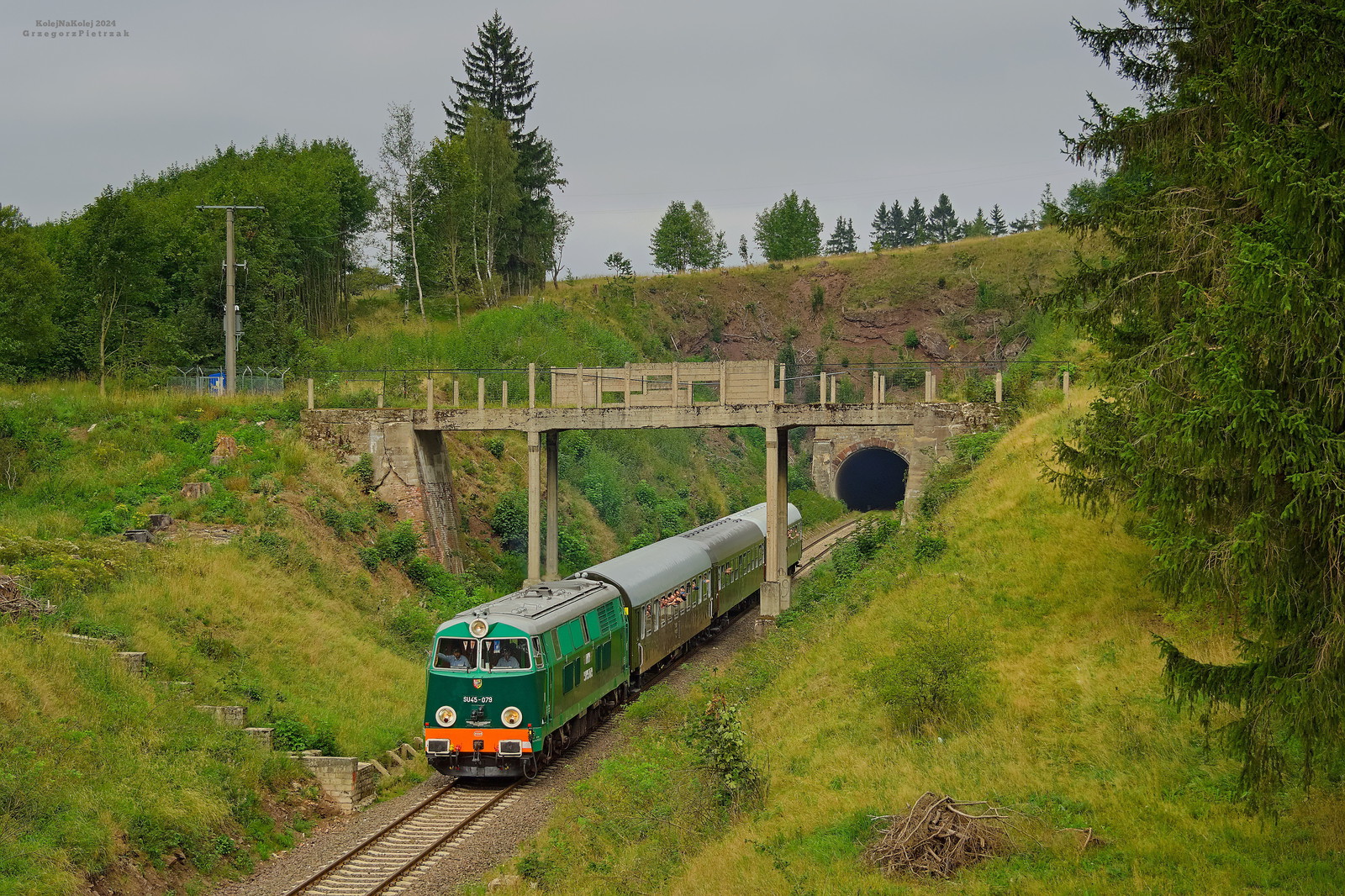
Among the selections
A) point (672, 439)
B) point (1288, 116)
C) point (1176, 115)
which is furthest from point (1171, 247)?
point (672, 439)

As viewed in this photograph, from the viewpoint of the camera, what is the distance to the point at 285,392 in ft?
121

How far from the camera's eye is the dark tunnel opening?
6500cm

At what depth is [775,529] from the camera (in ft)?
99.5

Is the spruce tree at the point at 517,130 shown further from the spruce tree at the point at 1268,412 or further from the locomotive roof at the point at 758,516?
the spruce tree at the point at 1268,412

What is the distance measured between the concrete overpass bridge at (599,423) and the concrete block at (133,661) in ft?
46.7

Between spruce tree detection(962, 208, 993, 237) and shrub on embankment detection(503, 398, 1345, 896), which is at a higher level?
Result: spruce tree detection(962, 208, 993, 237)

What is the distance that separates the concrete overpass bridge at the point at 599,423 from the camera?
29.5 meters

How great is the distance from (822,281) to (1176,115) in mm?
64276

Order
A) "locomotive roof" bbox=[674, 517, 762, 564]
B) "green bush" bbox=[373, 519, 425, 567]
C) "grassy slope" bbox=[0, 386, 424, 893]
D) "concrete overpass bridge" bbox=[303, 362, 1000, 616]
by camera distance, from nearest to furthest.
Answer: "grassy slope" bbox=[0, 386, 424, 893], "concrete overpass bridge" bbox=[303, 362, 1000, 616], "locomotive roof" bbox=[674, 517, 762, 564], "green bush" bbox=[373, 519, 425, 567]

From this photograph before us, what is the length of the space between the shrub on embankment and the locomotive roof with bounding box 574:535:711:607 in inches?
123

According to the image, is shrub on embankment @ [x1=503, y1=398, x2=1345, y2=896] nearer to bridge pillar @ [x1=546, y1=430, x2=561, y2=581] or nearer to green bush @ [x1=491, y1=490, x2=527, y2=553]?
bridge pillar @ [x1=546, y1=430, x2=561, y2=581]

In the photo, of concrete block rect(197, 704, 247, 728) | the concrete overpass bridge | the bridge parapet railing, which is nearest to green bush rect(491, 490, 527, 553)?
the concrete overpass bridge

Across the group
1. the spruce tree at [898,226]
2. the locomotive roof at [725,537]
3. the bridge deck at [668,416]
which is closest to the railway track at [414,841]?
the locomotive roof at [725,537]

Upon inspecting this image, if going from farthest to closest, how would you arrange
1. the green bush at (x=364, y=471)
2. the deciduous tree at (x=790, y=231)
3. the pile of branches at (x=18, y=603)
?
the deciduous tree at (x=790, y=231) < the green bush at (x=364, y=471) < the pile of branches at (x=18, y=603)
